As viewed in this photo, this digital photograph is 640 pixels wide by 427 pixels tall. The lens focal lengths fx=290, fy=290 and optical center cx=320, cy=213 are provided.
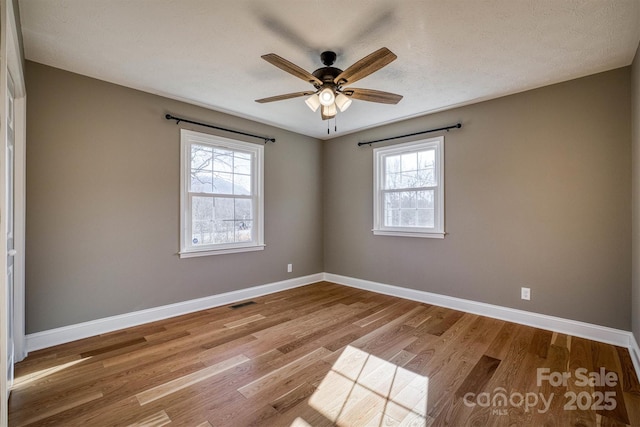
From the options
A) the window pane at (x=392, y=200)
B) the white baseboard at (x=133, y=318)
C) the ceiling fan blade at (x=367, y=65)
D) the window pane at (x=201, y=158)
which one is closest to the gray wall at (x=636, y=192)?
the ceiling fan blade at (x=367, y=65)

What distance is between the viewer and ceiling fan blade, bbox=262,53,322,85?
77.3 inches

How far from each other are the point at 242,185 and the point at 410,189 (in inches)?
93.6

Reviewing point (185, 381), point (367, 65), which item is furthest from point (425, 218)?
point (185, 381)

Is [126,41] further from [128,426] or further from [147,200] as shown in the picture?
[128,426]

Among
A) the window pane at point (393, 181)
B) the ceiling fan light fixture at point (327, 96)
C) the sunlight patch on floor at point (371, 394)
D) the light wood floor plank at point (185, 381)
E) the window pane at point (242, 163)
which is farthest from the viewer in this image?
the window pane at point (393, 181)

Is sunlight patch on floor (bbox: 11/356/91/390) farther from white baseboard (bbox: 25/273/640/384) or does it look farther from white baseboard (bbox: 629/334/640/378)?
white baseboard (bbox: 629/334/640/378)

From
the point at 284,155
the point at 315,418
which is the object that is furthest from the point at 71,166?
the point at 315,418

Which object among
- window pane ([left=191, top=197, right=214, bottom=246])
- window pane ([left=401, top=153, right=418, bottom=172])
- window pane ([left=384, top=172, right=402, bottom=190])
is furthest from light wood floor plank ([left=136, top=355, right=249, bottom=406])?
window pane ([left=401, top=153, right=418, bottom=172])

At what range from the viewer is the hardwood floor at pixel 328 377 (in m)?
1.75

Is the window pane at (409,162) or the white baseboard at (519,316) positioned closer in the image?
the white baseboard at (519,316)

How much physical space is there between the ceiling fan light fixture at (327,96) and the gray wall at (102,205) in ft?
6.34

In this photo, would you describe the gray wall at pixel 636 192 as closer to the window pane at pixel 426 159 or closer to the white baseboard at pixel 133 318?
the window pane at pixel 426 159

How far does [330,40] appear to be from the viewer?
227 cm

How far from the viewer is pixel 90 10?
1.96m
